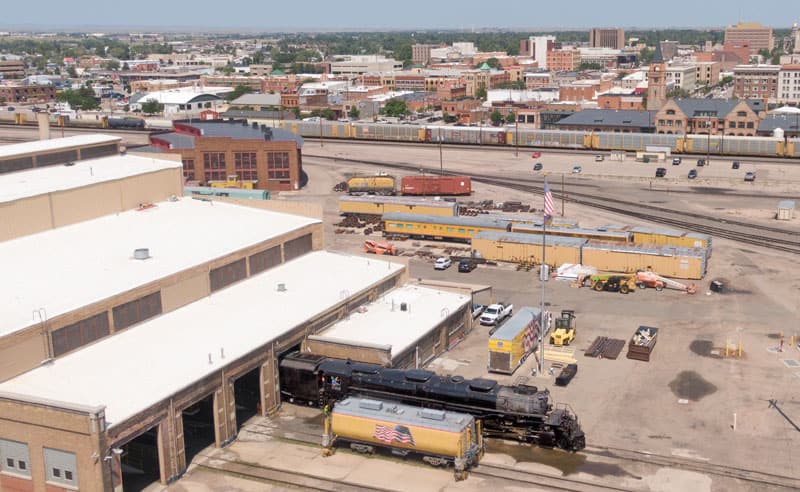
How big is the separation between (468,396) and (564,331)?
52.6ft

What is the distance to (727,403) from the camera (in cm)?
4638

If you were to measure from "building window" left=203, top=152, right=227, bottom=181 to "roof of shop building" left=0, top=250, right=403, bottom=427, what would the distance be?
2202 inches

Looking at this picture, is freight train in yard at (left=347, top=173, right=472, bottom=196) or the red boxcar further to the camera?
freight train in yard at (left=347, top=173, right=472, bottom=196)

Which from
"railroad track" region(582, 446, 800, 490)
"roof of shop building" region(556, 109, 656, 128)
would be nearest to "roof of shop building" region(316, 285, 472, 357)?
"railroad track" region(582, 446, 800, 490)

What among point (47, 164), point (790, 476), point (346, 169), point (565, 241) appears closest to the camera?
point (790, 476)

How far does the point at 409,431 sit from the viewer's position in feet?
129

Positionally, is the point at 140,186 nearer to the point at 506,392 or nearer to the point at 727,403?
the point at 506,392

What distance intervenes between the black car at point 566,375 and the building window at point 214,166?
7297cm

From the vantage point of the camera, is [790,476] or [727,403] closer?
[790,476]

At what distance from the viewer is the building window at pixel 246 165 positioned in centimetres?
11375

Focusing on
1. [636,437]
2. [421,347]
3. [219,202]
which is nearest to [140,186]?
[219,202]

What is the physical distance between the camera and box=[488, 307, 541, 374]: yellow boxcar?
167 ft

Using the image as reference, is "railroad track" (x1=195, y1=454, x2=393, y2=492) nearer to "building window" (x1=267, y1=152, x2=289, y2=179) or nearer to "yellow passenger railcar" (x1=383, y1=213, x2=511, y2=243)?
"yellow passenger railcar" (x1=383, y1=213, x2=511, y2=243)

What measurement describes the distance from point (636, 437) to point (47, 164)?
49.9m
